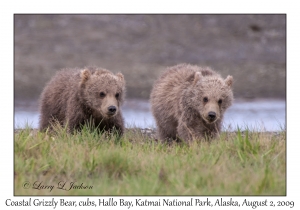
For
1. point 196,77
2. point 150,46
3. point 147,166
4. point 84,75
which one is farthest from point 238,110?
point 147,166

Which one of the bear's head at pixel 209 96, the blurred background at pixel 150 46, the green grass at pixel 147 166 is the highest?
the blurred background at pixel 150 46

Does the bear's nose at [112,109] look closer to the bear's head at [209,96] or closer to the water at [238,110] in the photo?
the bear's head at [209,96]

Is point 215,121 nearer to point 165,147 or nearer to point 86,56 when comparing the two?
point 165,147

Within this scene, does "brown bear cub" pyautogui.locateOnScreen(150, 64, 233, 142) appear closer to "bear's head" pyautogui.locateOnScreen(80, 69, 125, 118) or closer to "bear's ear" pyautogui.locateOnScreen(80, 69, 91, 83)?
"bear's head" pyautogui.locateOnScreen(80, 69, 125, 118)

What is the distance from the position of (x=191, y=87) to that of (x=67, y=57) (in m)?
13.1

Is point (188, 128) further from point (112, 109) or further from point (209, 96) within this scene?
point (112, 109)

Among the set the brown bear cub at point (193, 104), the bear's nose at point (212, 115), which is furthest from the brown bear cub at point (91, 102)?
the bear's nose at point (212, 115)

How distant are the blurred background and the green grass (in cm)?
1174

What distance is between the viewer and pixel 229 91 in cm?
967

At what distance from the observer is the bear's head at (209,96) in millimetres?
9352

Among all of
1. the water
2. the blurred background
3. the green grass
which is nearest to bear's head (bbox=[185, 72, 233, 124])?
the green grass

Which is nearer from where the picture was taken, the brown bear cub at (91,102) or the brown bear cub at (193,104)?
the brown bear cub at (193,104)

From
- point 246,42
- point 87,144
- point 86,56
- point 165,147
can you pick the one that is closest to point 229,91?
point 165,147

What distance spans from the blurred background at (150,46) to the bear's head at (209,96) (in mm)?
10456
